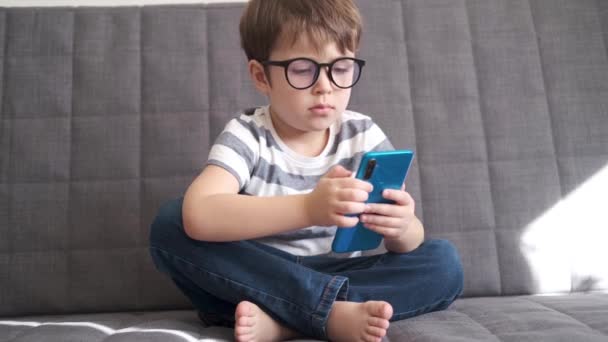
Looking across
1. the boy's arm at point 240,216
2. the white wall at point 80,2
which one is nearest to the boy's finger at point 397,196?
the boy's arm at point 240,216

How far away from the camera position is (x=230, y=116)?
3.79ft

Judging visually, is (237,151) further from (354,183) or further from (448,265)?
(448,265)

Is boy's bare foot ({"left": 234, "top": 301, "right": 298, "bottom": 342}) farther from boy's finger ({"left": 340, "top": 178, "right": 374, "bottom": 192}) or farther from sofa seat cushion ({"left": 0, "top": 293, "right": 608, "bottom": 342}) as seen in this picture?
boy's finger ({"left": 340, "top": 178, "right": 374, "bottom": 192})

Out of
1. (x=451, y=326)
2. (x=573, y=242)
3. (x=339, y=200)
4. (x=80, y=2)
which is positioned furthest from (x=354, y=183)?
(x=80, y=2)

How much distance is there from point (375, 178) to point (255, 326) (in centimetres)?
27

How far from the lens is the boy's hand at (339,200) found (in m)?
0.70

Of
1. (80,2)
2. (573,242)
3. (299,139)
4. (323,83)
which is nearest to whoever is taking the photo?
(323,83)

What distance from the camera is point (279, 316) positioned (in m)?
0.75

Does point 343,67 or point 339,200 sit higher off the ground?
point 343,67

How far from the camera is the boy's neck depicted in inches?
38.3

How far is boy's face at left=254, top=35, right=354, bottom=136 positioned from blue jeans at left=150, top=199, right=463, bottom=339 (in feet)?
0.76

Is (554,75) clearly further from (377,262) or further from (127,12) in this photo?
(127,12)

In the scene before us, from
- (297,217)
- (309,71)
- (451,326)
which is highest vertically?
(309,71)

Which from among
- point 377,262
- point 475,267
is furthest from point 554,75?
point 377,262
